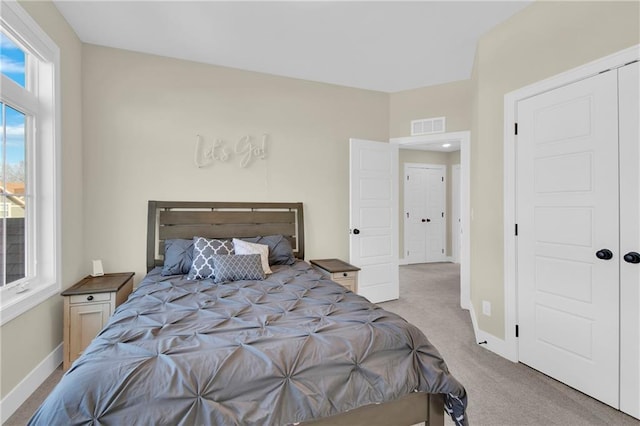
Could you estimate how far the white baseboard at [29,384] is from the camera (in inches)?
73.4

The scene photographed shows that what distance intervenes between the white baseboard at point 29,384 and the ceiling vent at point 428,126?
4371mm

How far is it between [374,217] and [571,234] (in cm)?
215

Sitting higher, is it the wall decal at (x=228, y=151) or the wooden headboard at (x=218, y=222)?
the wall decal at (x=228, y=151)

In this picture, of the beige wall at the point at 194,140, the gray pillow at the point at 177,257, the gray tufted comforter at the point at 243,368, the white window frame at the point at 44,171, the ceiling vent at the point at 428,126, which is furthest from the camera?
the ceiling vent at the point at 428,126

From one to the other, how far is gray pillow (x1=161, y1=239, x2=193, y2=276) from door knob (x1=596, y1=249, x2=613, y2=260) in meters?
3.13

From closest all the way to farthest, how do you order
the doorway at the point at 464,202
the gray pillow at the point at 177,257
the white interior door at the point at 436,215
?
the gray pillow at the point at 177,257 < the doorway at the point at 464,202 < the white interior door at the point at 436,215

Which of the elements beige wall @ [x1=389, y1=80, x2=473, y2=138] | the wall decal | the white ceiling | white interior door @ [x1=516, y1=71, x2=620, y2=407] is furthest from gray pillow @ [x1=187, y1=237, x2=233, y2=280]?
beige wall @ [x1=389, y1=80, x2=473, y2=138]

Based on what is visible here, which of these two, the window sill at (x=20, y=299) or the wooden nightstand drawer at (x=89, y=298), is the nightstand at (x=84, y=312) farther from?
the window sill at (x=20, y=299)

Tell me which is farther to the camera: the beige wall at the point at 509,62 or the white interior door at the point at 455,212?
the white interior door at the point at 455,212

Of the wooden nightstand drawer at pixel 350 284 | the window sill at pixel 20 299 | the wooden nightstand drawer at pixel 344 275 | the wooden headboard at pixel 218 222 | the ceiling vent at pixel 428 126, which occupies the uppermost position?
the ceiling vent at pixel 428 126

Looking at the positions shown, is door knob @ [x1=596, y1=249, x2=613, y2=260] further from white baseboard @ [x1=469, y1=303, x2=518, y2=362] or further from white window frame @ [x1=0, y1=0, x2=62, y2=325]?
white window frame @ [x1=0, y1=0, x2=62, y2=325]

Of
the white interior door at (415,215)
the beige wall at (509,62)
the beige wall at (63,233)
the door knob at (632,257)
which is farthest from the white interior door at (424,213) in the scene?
the beige wall at (63,233)

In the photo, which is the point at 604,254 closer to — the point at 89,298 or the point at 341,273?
the point at 341,273

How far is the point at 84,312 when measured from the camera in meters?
2.46
